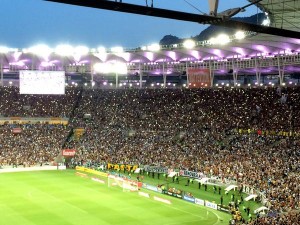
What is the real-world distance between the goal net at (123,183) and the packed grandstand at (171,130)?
368 inches

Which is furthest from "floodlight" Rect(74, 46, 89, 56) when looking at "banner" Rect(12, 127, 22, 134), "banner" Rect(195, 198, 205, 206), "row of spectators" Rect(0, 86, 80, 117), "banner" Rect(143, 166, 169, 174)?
"banner" Rect(195, 198, 205, 206)

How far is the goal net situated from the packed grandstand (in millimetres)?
9359

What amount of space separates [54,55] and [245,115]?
36966 mm

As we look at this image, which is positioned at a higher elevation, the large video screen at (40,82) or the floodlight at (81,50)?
the floodlight at (81,50)

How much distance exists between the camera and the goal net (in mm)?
43672

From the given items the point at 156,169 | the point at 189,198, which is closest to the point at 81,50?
the point at 156,169

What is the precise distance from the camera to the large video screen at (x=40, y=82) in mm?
64375

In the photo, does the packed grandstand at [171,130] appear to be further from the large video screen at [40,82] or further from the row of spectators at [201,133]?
the large video screen at [40,82]

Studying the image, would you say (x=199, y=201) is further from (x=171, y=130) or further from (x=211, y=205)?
(x=171, y=130)

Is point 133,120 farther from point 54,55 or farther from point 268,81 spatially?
point 268,81

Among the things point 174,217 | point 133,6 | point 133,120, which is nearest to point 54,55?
point 133,120

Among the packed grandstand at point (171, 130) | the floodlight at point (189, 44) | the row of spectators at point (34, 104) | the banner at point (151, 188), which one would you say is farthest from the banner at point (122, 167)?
the floodlight at point (189, 44)

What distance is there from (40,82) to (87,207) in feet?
105

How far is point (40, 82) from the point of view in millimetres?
64750
